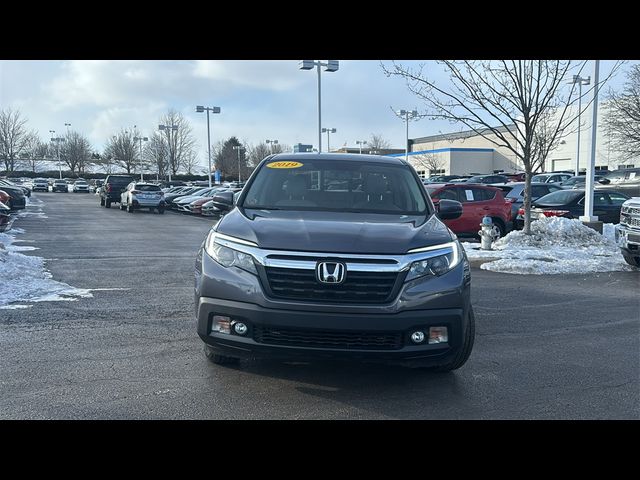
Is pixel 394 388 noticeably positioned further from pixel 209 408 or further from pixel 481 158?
pixel 481 158

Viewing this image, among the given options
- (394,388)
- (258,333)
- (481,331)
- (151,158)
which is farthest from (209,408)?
(151,158)

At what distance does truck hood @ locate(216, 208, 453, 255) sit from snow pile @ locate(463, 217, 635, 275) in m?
6.42

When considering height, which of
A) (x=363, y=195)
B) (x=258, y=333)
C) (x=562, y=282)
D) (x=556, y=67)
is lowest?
(x=562, y=282)

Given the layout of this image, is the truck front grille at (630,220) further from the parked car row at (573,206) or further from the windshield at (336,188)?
the windshield at (336,188)

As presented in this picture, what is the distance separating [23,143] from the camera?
72938 mm

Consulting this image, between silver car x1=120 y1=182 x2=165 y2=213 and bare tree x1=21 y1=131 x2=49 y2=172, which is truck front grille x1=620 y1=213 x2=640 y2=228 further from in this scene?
bare tree x1=21 y1=131 x2=49 y2=172

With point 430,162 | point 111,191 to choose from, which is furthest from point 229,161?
point 111,191

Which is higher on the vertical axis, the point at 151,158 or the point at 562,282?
the point at 151,158

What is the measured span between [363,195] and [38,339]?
11.2ft

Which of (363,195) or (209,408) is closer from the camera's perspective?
(209,408)

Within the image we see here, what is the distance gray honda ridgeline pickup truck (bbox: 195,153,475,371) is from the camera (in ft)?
12.6

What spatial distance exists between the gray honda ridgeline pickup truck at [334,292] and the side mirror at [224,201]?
1344 mm

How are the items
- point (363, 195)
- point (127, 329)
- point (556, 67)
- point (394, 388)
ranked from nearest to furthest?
point (394, 388) → point (363, 195) → point (127, 329) → point (556, 67)

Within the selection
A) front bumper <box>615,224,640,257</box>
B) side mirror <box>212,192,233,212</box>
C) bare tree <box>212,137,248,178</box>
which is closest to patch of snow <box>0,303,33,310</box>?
side mirror <box>212,192,233,212</box>
